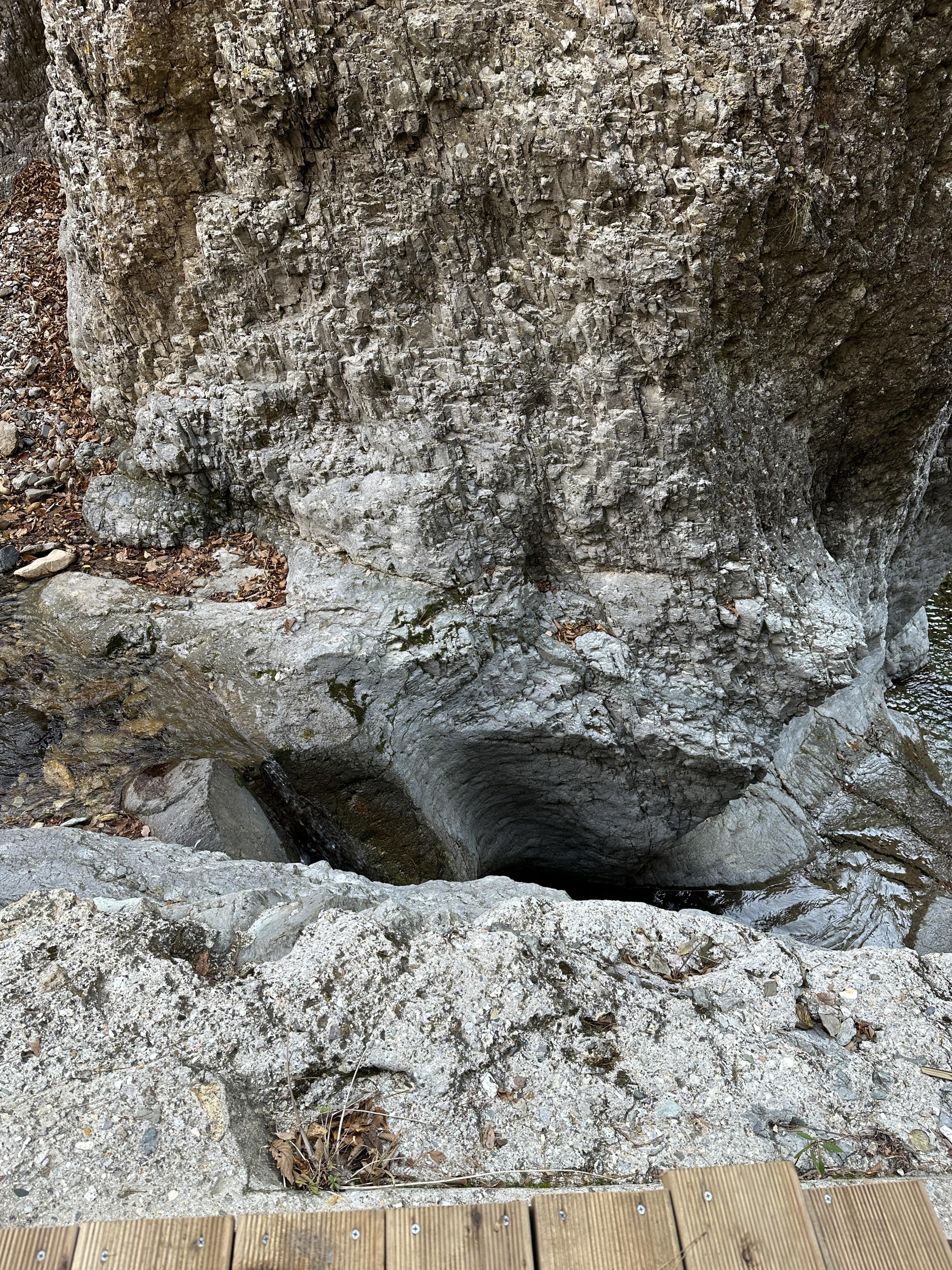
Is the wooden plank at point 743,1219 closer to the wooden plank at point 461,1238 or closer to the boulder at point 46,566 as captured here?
the wooden plank at point 461,1238

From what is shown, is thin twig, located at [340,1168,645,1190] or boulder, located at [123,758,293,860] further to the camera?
boulder, located at [123,758,293,860]

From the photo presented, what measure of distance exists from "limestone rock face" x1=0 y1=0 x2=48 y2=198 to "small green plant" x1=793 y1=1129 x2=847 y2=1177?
23.3 feet

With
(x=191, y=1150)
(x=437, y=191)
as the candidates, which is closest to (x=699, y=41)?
(x=437, y=191)

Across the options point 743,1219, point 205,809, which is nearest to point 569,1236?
point 743,1219

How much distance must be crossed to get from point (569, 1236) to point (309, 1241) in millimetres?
502

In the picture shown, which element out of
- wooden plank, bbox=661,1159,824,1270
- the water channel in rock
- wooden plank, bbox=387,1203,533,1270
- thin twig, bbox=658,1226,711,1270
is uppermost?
wooden plank, bbox=661,1159,824,1270

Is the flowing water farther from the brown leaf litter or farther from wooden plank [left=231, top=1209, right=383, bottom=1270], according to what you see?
wooden plank [left=231, top=1209, right=383, bottom=1270]

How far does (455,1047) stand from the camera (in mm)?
2076

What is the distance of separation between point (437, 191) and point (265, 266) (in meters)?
0.99

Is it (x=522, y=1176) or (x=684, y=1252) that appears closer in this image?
(x=684, y=1252)

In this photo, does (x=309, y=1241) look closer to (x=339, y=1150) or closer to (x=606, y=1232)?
(x=339, y=1150)

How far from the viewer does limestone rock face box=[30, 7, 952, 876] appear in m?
3.33

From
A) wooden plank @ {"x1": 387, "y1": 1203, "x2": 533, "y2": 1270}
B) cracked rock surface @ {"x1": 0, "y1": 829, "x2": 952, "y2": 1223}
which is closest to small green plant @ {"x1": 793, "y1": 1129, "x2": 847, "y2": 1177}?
cracked rock surface @ {"x1": 0, "y1": 829, "x2": 952, "y2": 1223}

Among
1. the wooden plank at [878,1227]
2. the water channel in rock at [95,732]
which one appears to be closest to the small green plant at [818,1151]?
the wooden plank at [878,1227]
